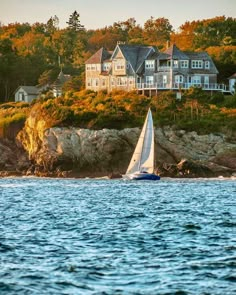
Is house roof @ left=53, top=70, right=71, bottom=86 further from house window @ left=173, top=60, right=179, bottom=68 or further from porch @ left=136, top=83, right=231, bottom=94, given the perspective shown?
house window @ left=173, top=60, right=179, bottom=68

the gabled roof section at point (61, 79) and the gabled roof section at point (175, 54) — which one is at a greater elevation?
the gabled roof section at point (175, 54)

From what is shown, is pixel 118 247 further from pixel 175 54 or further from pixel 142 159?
pixel 175 54

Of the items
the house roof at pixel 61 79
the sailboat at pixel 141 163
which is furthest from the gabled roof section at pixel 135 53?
the sailboat at pixel 141 163

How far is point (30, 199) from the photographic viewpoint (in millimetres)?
73562

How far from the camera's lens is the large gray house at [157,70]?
503ft

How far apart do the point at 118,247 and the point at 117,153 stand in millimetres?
86830

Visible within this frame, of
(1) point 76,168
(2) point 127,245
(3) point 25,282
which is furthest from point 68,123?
(3) point 25,282

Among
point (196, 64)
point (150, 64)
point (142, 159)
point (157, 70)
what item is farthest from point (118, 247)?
point (196, 64)

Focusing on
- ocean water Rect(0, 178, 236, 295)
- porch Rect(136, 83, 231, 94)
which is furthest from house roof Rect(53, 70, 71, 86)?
ocean water Rect(0, 178, 236, 295)

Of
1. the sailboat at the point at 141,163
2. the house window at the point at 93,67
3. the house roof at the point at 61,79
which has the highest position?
the house window at the point at 93,67

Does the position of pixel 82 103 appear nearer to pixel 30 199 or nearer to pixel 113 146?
pixel 113 146

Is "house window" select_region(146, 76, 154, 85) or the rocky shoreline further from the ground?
"house window" select_region(146, 76, 154, 85)

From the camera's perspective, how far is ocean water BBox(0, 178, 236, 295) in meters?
30.1

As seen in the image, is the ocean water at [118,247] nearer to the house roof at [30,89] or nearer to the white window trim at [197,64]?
the white window trim at [197,64]
